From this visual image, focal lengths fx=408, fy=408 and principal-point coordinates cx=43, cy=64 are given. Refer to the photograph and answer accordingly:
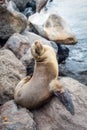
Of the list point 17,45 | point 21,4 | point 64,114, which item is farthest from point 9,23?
point 21,4

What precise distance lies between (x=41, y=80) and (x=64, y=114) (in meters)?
0.56

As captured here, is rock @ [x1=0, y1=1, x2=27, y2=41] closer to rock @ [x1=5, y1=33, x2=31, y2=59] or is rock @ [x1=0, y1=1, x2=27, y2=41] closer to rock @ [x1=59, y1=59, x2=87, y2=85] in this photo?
rock @ [x1=5, y1=33, x2=31, y2=59]

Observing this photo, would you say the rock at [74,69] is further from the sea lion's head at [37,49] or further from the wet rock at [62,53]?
the sea lion's head at [37,49]

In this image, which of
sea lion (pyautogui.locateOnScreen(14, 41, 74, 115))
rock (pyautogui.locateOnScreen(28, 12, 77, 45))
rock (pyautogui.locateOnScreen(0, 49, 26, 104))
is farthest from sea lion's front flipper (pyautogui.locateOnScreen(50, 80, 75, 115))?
rock (pyautogui.locateOnScreen(28, 12, 77, 45))

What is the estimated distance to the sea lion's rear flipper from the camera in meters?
4.75

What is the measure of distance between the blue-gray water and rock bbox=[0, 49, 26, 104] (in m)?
2.16

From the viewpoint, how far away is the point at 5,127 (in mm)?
4605

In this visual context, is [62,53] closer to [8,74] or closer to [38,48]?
[8,74]

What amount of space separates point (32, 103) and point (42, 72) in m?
0.42

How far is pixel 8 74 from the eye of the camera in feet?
20.5

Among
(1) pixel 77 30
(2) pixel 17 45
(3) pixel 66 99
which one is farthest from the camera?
(1) pixel 77 30

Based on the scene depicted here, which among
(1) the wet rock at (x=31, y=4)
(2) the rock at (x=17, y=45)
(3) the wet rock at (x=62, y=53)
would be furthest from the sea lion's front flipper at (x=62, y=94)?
(1) the wet rock at (x=31, y=4)

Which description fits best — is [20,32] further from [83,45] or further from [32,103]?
[32,103]

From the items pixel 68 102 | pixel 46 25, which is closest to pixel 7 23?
pixel 46 25
